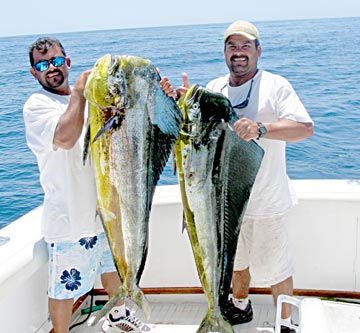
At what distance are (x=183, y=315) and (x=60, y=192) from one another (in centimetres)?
116

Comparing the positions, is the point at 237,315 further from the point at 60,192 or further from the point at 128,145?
the point at 128,145

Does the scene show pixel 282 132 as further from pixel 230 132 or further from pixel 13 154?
pixel 13 154

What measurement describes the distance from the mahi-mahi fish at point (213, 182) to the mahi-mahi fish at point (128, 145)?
0.29 feet

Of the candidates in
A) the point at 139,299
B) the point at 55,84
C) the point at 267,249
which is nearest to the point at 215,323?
the point at 139,299

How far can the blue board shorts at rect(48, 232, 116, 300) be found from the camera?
245 cm

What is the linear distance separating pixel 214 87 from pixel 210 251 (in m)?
0.88

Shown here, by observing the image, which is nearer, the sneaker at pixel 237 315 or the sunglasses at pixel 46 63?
the sunglasses at pixel 46 63

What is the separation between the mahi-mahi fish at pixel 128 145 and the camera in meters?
1.82

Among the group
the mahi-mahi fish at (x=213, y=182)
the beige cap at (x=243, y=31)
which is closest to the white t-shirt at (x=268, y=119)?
the beige cap at (x=243, y=31)

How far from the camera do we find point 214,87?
261 centimetres

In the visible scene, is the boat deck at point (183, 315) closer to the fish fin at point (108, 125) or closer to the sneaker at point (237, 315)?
the sneaker at point (237, 315)

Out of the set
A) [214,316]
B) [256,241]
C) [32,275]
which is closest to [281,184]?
[256,241]

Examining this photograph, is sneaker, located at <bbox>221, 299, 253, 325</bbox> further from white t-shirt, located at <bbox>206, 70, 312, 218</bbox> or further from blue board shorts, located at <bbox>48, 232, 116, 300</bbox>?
blue board shorts, located at <bbox>48, 232, 116, 300</bbox>

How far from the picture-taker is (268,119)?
245cm
